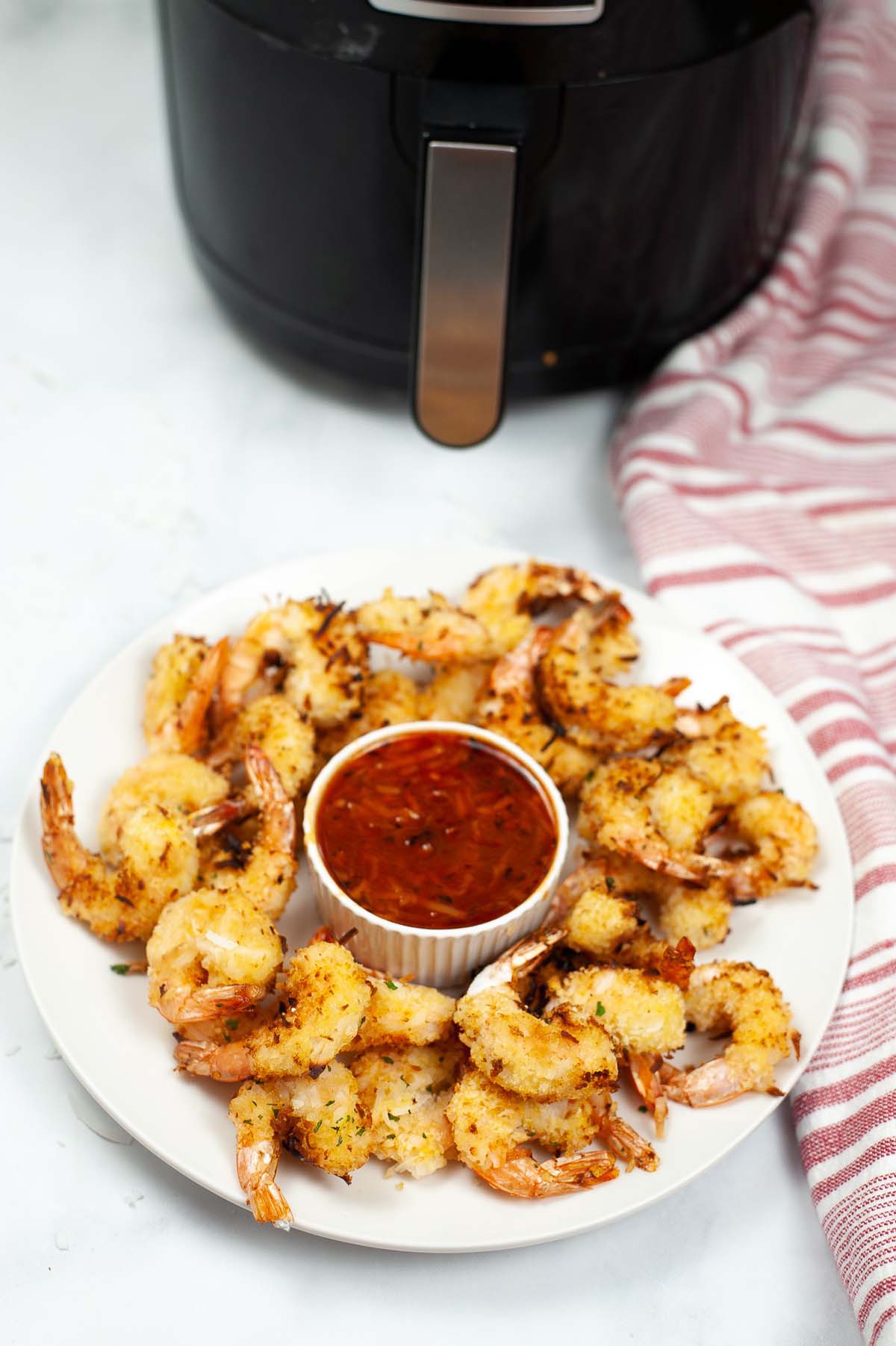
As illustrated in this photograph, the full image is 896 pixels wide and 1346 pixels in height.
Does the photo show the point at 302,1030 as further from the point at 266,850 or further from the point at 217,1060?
the point at 266,850

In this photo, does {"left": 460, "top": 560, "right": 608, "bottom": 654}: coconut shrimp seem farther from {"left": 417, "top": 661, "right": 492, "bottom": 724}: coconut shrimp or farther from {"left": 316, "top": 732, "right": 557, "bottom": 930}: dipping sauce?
{"left": 316, "top": 732, "right": 557, "bottom": 930}: dipping sauce

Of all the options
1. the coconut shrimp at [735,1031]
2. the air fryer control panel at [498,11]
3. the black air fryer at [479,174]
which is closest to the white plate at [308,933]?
the coconut shrimp at [735,1031]

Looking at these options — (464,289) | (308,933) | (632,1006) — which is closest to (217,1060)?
(308,933)

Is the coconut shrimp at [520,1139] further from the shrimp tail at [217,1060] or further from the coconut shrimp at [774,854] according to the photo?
the coconut shrimp at [774,854]

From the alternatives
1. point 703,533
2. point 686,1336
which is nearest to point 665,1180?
point 686,1336

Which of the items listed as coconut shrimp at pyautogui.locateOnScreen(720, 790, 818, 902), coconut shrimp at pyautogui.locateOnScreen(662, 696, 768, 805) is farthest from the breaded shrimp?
coconut shrimp at pyautogui.locateOnScreen(662, 696, 768, 805)
